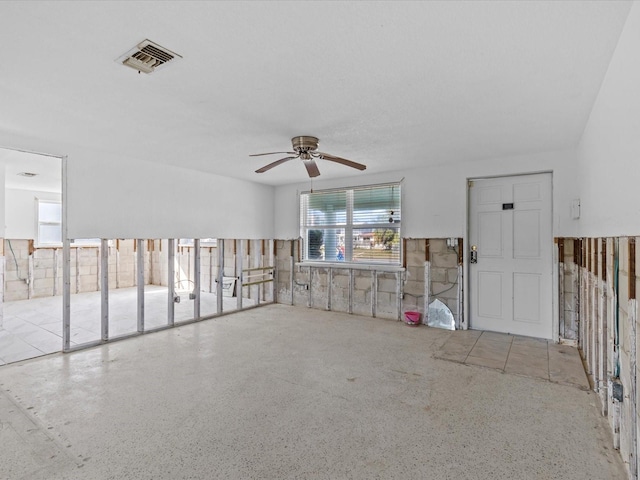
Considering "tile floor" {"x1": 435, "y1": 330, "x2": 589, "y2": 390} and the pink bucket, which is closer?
"tile floor" {"x1": 435, "y1": 330, "x2": 589, "y2": 390}

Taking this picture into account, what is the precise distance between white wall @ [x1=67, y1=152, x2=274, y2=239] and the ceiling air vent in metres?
2.50

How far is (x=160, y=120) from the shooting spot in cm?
306

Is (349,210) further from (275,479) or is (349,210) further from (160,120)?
(275,479)

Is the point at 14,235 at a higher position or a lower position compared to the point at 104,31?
lower

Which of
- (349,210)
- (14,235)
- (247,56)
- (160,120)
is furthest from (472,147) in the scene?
(14,235)

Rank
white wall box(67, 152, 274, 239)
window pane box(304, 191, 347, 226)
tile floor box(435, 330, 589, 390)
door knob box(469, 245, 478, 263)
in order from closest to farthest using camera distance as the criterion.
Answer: tile floor box(435, 330, 589, 390), white wall box(67, 152, 274, 239), door knob box(469, 245, 478, 263), window pane box(304, 191, 347, 226)

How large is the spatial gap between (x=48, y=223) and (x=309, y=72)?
8.30 m

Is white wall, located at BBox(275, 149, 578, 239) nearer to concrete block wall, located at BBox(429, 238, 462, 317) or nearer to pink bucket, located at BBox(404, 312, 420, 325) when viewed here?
concrete block wall, located at BBox(429, 238, 462, 317)

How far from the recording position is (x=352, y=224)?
18.9 feet

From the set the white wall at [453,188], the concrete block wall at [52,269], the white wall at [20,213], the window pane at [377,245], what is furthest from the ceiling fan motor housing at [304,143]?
the white wall at [20,213]

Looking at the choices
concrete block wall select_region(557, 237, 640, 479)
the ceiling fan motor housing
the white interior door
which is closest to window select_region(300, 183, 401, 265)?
the white interior door

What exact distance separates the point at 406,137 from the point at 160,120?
246 centimetres

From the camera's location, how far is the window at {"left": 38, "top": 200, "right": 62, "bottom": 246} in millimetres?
7500

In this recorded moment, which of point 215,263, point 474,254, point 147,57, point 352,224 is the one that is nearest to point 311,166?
point 147,57
